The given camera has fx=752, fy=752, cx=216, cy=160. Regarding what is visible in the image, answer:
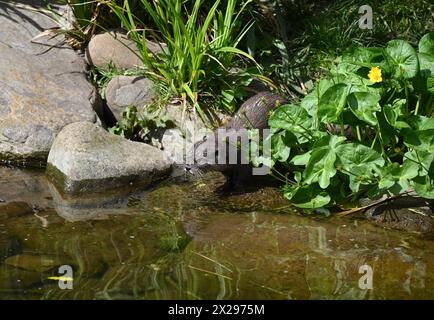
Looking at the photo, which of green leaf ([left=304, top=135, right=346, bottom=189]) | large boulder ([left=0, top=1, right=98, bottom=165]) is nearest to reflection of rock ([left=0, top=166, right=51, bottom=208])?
large boulder ([left=0, top=1, right=98, bottom=165])

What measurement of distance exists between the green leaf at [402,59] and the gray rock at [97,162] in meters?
1.59

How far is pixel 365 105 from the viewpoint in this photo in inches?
153

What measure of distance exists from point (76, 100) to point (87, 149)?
30.8 inches

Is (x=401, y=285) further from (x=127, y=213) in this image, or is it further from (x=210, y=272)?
(x=127, y=213)

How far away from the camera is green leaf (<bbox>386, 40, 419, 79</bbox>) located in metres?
3.85

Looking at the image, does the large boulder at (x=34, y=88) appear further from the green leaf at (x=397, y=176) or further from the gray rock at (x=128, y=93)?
the green leaf at (x=397, y=176)

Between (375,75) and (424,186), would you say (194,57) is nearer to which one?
(375,75)

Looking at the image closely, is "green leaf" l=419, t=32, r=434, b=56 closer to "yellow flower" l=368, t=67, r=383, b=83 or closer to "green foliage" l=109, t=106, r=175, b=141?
"yellow flower" l=368, t=67, r=383, b=83

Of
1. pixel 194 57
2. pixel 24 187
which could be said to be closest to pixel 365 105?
pixel 194 57

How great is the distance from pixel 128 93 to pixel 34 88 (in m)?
0.65

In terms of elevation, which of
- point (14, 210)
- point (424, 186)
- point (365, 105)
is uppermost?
point (365, 105)

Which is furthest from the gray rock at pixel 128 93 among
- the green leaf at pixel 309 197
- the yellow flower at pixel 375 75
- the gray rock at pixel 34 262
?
the gray rock at pixel 34 262
